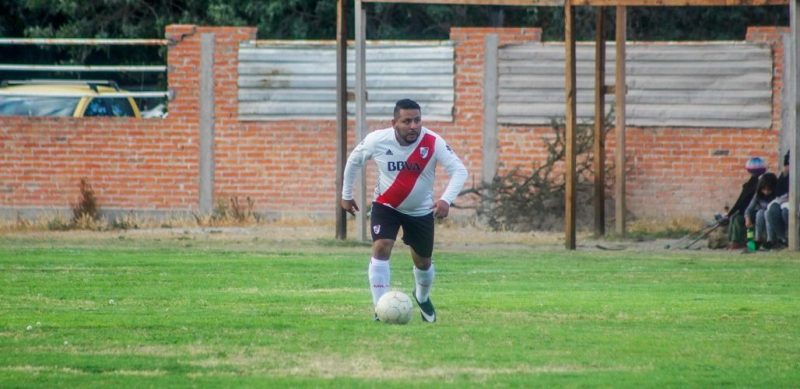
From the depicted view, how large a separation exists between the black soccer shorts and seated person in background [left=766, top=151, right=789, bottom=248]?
943 cm

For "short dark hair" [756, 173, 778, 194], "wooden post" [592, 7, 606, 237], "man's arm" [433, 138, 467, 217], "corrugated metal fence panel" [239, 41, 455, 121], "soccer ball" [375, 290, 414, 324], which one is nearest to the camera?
"soccer ball" [375, 290, 414, 324]

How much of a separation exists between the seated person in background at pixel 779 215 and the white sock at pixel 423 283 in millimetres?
9426

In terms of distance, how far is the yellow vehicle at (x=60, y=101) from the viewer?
27.2 m

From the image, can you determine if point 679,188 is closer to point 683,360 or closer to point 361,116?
point 361,116

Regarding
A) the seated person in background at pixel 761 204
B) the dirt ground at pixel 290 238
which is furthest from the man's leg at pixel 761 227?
the dirt ground at pixel 290 238

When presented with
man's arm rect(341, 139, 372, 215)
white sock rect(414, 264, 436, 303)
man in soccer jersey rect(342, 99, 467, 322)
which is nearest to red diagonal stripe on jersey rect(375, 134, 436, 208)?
man in soccer jersey rect(342, 99, 467, 322)

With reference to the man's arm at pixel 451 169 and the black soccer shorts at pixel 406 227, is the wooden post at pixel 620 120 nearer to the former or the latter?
the man's arm at pixel 451 169

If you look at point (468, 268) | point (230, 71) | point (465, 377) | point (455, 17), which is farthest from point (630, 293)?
point (455, 17)

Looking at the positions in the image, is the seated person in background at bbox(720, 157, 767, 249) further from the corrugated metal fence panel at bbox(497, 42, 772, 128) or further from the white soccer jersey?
the white soccer jersey

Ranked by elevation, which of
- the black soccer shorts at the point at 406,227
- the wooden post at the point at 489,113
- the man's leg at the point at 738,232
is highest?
the wooden post at the point at 489,113

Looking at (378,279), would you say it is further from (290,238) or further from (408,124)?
(290,238)

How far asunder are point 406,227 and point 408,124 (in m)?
0.87

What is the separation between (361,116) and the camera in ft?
72.6

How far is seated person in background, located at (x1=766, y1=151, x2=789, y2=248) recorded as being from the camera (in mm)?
21359
